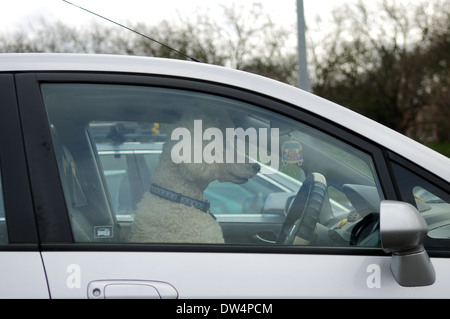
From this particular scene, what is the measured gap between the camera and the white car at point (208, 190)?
63.4 inches

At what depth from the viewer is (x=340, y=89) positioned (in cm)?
2938

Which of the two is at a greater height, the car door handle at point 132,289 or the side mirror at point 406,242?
the side mirror at point 406,242

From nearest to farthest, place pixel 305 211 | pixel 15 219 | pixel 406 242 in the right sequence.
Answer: pixel 406 242 → pixel 15 219 → pixel 305 211

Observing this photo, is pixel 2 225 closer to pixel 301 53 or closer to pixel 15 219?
pixel 15 219

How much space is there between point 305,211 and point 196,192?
0.37 meters

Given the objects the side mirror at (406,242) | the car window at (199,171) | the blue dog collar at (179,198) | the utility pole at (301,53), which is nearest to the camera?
the side mirror at (406,242)

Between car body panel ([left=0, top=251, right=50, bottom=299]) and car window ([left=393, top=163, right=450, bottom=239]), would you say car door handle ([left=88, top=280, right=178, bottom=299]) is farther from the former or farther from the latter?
car window ([left=393, top=163, right=450, bottom=239])

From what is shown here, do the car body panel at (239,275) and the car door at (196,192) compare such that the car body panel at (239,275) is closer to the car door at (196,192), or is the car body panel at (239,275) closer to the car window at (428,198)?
the car door at (196,192)

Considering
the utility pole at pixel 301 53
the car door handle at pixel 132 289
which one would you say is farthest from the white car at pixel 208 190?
the utility pole at pixel 301 53

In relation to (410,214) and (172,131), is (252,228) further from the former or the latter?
(410,214)

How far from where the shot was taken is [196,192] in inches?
77.9

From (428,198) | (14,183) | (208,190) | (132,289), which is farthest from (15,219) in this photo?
(428,198)

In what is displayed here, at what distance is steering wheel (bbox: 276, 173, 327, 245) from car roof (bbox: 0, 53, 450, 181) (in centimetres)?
24

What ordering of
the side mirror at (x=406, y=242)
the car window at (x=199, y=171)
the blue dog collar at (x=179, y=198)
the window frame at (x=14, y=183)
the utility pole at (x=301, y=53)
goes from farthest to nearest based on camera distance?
the utility pole at (x=301, y=53), the blue dog collar at (x=179, y=198), the car window at (x=199, y=171), the window frame at (x=14, y=183), the side mirror at (x=406, y=242)
